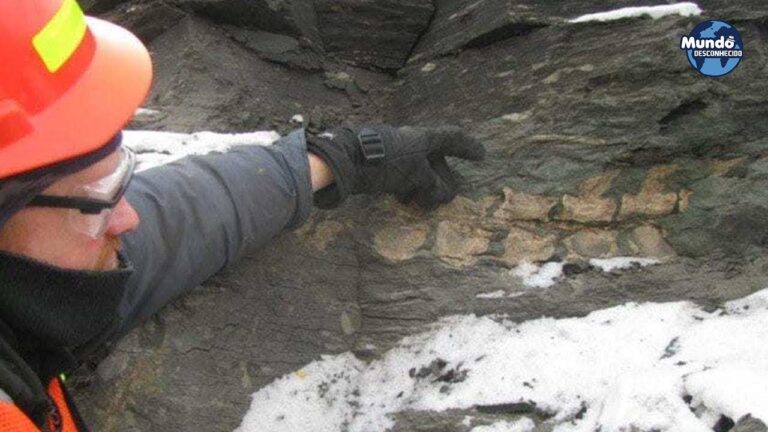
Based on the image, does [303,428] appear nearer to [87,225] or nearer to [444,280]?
[444,280]

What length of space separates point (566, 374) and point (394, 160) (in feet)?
3.79

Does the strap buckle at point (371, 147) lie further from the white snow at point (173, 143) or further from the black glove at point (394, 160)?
the white snow at point (173, 143)

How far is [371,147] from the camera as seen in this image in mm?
2832

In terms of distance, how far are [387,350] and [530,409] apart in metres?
0.72

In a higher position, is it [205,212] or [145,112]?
[205,212]

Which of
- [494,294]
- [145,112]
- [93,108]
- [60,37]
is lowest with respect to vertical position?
[494,294]

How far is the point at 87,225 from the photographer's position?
174cm

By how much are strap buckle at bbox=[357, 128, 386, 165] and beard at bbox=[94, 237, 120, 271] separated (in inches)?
47.1

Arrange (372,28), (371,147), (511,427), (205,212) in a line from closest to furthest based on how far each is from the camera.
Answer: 1. (511,427)
2. (205,212)
3. (371,147)
4. (372,28)

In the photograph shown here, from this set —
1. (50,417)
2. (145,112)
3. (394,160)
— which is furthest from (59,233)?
(145,112)

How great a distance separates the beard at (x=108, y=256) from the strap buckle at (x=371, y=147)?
120 centimetres

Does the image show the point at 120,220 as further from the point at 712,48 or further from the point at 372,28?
the point at 712,48

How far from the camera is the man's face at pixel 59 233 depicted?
163 cm

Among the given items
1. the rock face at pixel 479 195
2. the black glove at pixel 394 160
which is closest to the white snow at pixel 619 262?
the rock face at pixel 479 195
